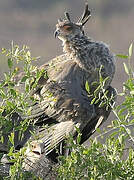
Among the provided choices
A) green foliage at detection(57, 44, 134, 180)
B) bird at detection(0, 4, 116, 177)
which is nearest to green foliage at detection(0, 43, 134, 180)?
green foliage at detection(57, 44, 134, 180)

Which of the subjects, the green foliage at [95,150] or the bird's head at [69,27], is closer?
the green foliage at [95,150]

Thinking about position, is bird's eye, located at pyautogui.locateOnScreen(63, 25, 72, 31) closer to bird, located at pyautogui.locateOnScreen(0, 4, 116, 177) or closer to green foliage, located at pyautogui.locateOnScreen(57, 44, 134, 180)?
bird, located at pyautogui.locateOnScreen(0, 4, 116, 177)

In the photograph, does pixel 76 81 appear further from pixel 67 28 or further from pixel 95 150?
pixel 95 150

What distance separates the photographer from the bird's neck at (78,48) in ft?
14.7

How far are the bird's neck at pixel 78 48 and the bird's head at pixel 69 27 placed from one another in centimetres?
4

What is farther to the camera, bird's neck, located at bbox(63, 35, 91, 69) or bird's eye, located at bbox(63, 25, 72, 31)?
→ bird's neck, located at bbox(63, 35, 91, 69)

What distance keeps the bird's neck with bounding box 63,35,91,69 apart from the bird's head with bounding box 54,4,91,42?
37mm

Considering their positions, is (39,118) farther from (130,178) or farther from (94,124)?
(130,178)

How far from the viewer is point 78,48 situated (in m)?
4.50

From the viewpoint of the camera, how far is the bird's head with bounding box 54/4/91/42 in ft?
14.3

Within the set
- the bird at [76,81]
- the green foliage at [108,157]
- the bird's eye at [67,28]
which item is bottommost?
the green foliage at [108,157]

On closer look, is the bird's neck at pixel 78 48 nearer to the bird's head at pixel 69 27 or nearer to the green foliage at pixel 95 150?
the bird's head at pixel 69 27

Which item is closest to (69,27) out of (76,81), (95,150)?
(76,81)

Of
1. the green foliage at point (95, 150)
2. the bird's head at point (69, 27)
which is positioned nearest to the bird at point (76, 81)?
the bird's head at point (69, 27)
